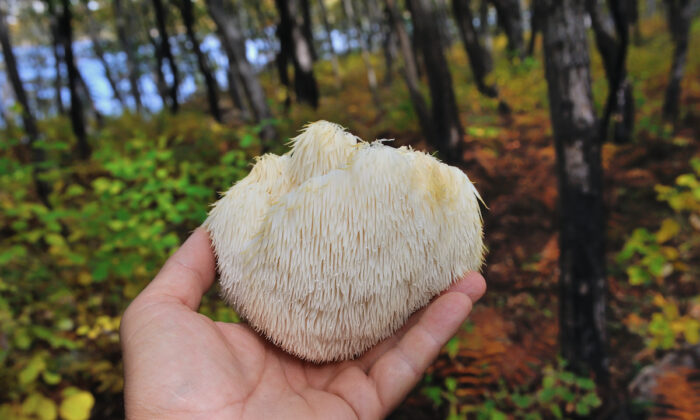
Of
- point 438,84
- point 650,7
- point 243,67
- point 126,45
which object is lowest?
point 438,84

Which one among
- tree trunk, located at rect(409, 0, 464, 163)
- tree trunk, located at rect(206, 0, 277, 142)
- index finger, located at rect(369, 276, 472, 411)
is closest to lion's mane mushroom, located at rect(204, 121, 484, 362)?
index finger, located at rect(369, 276, 472, 411)

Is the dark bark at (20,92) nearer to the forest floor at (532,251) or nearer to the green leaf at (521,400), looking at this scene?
the forest floor at (532,251)

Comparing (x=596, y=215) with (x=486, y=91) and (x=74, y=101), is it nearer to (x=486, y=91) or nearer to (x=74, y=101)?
(x=486, y=91)

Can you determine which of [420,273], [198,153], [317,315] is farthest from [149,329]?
[198,153]

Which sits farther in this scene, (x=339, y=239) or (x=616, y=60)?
(x=616, y=60)

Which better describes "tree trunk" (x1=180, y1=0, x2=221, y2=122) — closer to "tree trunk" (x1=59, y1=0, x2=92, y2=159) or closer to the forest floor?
"tree trunk" (x1=59, y1=0, x2=92, y2=159)

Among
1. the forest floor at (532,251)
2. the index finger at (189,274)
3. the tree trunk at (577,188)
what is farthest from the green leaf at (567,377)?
the index finger at (189,274)

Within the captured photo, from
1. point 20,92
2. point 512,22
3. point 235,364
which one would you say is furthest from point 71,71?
point 512,22

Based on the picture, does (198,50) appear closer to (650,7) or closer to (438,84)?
(438,84)
